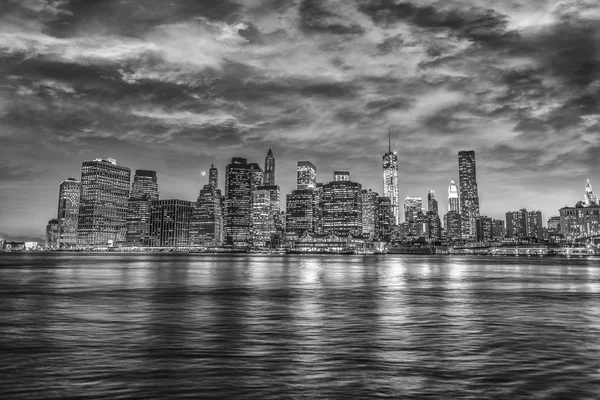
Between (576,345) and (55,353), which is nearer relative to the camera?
(55,353)

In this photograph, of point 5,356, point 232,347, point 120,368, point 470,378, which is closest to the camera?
point 470,378

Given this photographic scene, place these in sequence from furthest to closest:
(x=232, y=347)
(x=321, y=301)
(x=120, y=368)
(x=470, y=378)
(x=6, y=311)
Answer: (x=321, y=301)
(x=6, y=311)
(x=232, y=347)
(x=120, y=368)
(x=470, y=378)

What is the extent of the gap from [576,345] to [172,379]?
18276mm

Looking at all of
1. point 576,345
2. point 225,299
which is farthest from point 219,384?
point 225,299

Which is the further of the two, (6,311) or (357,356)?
(6,311)

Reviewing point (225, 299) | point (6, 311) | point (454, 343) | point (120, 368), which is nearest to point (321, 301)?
point (225, 299)

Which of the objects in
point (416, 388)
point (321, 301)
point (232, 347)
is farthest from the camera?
point (321, 301)

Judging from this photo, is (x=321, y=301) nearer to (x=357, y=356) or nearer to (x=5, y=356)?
(x=357, y=356)

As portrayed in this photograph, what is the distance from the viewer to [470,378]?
16.5 metres

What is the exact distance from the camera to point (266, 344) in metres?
23.1

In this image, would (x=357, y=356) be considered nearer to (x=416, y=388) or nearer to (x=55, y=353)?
(x=416, y=388)

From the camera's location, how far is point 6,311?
116ft

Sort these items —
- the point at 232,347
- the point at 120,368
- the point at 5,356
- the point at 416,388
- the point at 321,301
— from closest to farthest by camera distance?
the point at 416,388 → the point at 120,368 → the point at 5,356 → the point at 232,347 → the point at 321,301

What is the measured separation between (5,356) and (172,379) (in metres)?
8.15
